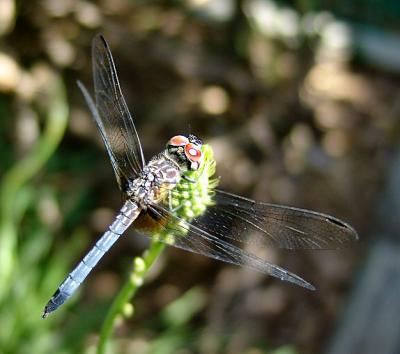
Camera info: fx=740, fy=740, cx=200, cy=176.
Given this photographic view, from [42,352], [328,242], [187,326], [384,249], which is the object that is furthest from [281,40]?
[328,242]

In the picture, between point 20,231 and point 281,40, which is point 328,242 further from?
point 281,40

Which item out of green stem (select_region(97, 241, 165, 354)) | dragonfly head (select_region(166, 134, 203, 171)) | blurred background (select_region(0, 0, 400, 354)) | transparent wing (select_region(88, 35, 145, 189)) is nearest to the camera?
green stem (select_region(97, 241, 165, 354))

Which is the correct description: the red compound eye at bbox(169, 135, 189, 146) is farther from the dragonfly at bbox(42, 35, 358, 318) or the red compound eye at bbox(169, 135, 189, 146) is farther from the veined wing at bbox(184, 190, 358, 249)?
the veined wing at bbox(184, 190, 358, 249)

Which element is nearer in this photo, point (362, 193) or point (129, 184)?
point (129, 184)

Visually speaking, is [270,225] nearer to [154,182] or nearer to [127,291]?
[154,182]

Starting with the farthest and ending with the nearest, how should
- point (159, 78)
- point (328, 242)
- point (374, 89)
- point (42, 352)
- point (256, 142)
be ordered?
1. point (374, 89)
2. point (159, 78)
3. point (256, 142)
4. point (42, 352)
5. point (328, 242)

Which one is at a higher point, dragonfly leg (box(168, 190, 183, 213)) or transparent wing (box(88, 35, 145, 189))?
transparent wing (box(88, 35, 145, 189))

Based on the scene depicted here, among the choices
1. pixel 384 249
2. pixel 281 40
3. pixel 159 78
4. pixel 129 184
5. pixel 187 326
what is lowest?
pixel 129 184

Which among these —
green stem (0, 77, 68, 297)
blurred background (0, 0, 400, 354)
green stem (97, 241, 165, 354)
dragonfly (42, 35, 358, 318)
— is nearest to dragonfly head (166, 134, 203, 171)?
dragonfly (42, 35, 358, 318)
